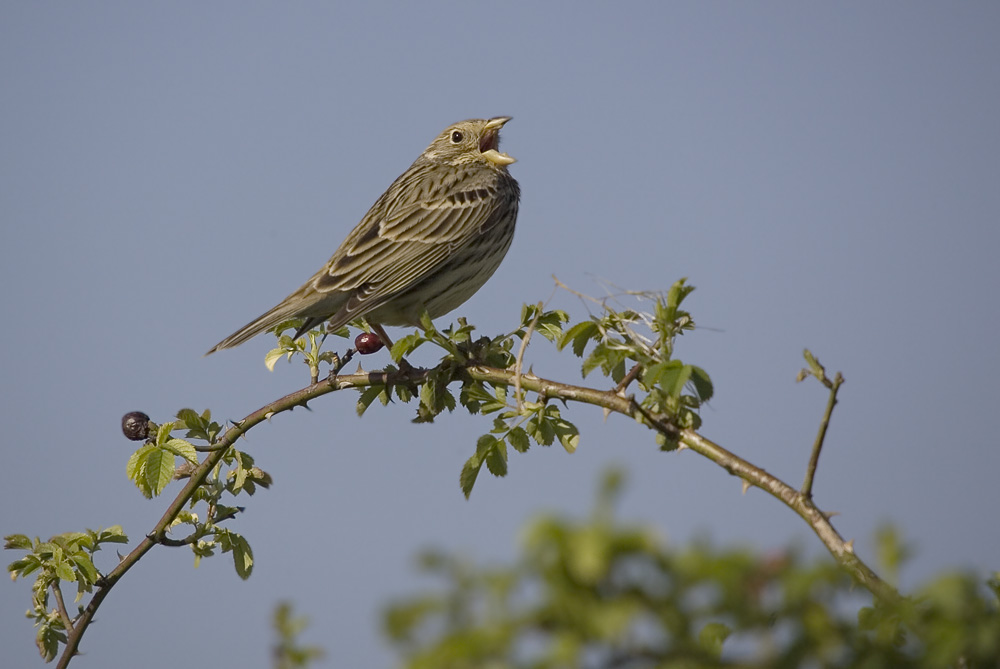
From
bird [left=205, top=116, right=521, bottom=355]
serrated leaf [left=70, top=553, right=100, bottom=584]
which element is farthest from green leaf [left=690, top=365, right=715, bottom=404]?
bird [left=205, top=116, right=521, bottom=355]

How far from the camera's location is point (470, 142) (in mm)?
9828

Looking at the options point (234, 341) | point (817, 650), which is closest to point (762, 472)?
point (817, 650)

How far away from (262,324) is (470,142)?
382cm

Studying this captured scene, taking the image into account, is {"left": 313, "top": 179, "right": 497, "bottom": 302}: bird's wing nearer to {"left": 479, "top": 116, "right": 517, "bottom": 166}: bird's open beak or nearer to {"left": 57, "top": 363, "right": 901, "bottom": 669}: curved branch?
{"left": 479, "top": 116, "right": 517, "bottom": 166}: bird's open beak

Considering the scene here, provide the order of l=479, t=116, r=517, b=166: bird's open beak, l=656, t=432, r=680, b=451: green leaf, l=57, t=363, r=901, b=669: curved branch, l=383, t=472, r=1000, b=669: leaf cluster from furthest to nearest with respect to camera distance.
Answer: l=479, t=116, r=517, b=166: bird's open beak, l=656, t=432, r=680, b=451: green leaf, l=57, t=363, r=901, b=669: curved branch, l=383, t=472, r=1000, b=669: leaf cluster

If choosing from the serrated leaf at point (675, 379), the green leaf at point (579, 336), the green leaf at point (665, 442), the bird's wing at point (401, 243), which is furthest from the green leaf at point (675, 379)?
the bird's wing at point (401, 243)

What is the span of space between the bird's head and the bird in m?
0.34

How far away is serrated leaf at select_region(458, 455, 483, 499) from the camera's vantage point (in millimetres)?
3846

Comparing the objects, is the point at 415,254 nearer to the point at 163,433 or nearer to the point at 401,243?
the point at 401,243

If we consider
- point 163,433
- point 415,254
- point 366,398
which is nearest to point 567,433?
point 366,398

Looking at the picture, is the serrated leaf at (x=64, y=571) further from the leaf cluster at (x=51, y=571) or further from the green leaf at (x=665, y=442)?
the green leaf at (x=665, y=442)

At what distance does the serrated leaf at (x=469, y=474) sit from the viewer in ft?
12.6

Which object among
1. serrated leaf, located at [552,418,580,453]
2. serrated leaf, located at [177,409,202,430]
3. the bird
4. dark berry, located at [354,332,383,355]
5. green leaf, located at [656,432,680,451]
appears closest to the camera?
green leaf, located at [656,432,680,451]

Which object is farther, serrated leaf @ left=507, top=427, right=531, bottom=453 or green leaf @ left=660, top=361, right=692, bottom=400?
serrated leaf @ left=507, top=427, right=531, bottom=453
